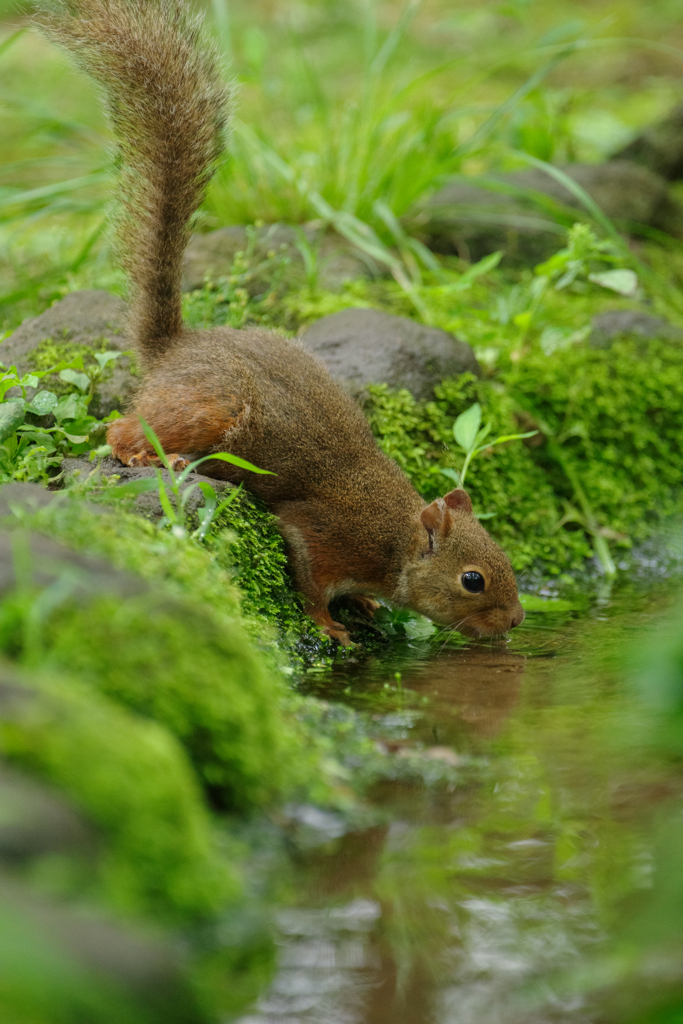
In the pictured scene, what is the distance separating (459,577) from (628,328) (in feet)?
8.79

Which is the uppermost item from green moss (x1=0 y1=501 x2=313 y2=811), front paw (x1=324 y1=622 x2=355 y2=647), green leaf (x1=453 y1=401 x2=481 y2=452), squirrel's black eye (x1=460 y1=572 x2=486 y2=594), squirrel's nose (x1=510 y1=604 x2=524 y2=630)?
green moss (x1=0 y1=501 x2=313 y2=811)

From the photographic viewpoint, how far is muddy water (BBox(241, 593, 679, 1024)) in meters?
1.66

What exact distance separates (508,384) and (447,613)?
173 centimetres

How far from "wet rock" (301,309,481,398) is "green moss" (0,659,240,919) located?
3235mm

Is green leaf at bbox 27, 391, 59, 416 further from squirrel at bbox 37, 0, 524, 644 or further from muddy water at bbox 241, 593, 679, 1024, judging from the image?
muddy water at bbox 241, 593, 679, 1024

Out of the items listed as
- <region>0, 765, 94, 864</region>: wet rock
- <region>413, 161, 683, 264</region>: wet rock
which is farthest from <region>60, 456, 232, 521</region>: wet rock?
<region>413, 161, 683, 264</region>: wet rock

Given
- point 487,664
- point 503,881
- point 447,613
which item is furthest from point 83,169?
point 503,881

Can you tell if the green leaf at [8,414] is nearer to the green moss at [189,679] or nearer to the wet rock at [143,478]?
the wet rock at [143,478]

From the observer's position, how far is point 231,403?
13.0ft

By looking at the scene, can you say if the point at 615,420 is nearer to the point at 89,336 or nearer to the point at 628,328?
the point at 628,328

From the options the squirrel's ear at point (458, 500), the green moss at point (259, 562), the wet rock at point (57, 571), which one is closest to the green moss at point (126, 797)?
the wet rock at point (57, 571)

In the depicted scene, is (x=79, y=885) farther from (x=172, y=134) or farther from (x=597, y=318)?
(x=597, y=318)

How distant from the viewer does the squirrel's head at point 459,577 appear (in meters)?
4.08

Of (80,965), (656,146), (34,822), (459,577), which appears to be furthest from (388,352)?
(656,146)
